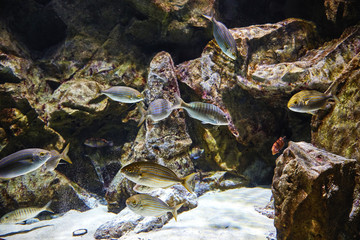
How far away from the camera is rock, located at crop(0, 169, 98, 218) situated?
4.90 metres

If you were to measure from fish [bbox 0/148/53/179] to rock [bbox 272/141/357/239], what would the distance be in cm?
359

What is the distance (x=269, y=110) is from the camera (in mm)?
4973

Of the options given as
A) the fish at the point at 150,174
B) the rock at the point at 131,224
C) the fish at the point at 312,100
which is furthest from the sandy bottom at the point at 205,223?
the fish at the point at 312,100

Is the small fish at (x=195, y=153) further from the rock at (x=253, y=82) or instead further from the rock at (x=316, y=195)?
the rock at (x=316, y=195)

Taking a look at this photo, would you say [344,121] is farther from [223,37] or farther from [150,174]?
[150,174]

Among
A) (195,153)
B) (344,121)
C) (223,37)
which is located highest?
(223,37)

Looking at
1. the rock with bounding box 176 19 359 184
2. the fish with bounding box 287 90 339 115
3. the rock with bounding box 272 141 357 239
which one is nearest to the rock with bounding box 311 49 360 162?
the fish with bounding box 287 90 339 115

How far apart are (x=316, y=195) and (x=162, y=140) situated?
3284 millimetres

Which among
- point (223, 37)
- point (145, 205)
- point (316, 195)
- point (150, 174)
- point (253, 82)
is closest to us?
point (316, 195)

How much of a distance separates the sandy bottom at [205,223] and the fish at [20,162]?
5.75 ft

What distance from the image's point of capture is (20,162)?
2982mm

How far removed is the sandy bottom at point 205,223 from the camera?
119 inches

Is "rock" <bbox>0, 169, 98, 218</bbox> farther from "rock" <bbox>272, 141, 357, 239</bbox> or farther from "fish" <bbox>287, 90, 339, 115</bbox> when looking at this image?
"fish" <bbox>287, 90, 339, 115</bbox>

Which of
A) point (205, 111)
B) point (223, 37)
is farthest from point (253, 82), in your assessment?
point (205, 111)
